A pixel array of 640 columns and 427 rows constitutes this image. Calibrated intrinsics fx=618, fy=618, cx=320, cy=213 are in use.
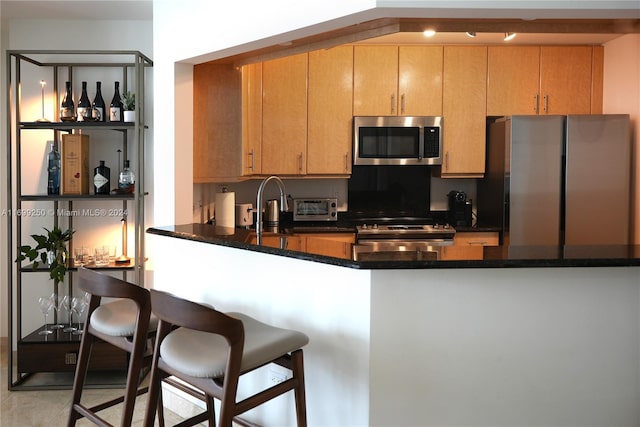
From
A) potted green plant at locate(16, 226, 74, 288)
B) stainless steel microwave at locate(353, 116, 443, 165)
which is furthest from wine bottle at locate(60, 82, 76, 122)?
stainless steel microwave at locate(353, 116, 443, 165)

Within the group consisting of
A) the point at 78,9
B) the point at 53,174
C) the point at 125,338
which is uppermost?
the point at 78,9

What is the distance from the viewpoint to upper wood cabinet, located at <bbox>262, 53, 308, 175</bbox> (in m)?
4.70

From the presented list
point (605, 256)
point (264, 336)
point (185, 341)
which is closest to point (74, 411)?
point (185, 341)

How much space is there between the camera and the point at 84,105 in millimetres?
4105

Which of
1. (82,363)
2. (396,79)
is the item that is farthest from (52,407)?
(396,79)

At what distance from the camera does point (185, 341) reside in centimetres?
221

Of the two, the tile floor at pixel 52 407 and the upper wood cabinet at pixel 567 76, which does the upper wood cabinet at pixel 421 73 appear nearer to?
the upper wood cabinet at pixel 567 76

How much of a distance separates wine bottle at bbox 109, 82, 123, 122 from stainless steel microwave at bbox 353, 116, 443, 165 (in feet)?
5.70

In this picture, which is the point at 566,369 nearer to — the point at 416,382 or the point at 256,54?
the point at 416,382

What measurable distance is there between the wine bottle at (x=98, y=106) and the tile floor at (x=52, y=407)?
175 centimetres

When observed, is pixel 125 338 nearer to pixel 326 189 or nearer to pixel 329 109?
pixel 329 109

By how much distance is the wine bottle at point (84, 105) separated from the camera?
13.2 feet

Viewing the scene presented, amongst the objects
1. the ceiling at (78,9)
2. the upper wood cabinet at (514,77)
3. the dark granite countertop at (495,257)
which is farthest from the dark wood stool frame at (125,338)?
the upper wood cabinet at (514,77)

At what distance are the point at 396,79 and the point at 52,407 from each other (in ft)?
10.7
